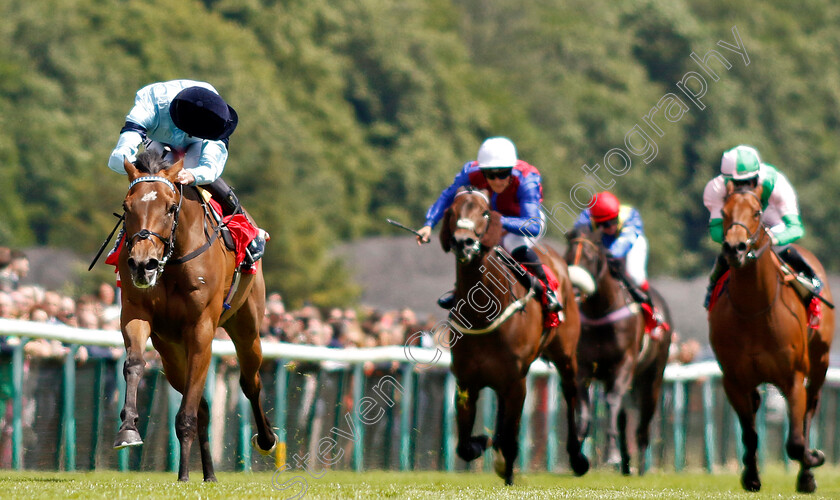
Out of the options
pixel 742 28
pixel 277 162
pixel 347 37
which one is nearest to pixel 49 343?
pixel 277 162

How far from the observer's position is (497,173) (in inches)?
363

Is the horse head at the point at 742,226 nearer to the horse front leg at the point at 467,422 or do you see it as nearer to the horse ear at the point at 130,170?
the horse front leg at the point at 467,422

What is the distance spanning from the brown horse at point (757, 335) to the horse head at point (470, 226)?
1440mm

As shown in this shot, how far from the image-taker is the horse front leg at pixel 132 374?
700 cm

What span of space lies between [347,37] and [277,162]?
15.8m

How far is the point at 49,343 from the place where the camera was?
29.8 feet

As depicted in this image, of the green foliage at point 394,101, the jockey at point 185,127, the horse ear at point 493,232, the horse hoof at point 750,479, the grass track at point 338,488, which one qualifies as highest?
the green foliage at point 394,101

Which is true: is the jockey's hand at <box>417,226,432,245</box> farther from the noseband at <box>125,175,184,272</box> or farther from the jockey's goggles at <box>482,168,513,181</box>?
the noseband at <box>125,175,184,272</box>

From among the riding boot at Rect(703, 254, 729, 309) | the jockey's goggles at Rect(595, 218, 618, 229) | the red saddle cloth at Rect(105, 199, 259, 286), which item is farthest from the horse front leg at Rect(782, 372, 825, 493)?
the red saddle cloth at Rect(105, 199, 259, 286)

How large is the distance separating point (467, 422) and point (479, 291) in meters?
0.87

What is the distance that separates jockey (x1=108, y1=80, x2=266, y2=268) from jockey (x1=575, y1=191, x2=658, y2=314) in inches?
163

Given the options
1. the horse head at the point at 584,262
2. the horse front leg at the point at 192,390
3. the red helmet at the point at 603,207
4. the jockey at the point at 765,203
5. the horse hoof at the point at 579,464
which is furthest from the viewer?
the red helmet at the point at 603,207

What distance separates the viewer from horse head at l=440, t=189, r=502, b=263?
8344mm

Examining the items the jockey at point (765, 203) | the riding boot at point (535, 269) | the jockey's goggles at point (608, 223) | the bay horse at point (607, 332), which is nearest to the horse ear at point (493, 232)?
the riding boot at point (535, 269)
